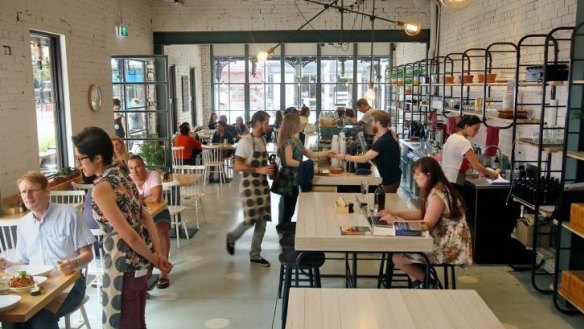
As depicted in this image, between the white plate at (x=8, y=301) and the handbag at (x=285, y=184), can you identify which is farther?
the handbag at (x=285, y=184)

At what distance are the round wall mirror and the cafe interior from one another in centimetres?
4

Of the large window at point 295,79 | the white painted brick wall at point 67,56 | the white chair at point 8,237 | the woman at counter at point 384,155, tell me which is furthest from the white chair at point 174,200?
the large window at point 295,79

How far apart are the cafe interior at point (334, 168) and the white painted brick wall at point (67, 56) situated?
0.03m

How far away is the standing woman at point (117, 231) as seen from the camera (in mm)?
2818

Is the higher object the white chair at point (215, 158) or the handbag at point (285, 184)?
the handbag at point (285, 184)

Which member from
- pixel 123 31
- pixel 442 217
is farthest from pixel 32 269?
pixel 123 31

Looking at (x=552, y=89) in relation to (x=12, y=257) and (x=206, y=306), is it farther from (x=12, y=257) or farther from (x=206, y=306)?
(x=12, y=257)

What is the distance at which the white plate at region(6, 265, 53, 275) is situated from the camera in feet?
10.5

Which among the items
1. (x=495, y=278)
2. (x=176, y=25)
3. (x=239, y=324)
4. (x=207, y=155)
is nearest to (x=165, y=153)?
(x=207, y=155)

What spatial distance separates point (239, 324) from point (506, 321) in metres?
2.16

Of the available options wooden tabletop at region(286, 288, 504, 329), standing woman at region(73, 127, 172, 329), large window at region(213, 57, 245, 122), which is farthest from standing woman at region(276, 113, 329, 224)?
large window at region(213, 57, 245, 122)

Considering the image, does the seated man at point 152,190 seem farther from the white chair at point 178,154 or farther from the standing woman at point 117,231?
the white chair at point 178,154

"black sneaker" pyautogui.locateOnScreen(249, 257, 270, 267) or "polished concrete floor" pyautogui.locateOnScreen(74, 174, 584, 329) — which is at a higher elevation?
"black sneaker" pyautogui.locateOnScreen(249, 257, 270, 267)

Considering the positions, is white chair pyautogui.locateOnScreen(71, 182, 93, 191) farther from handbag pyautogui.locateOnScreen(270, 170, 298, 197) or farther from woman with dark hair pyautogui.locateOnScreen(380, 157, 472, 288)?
woman with dark hair pyautogui.locateOnScreen(380, 157, 472, 288)
